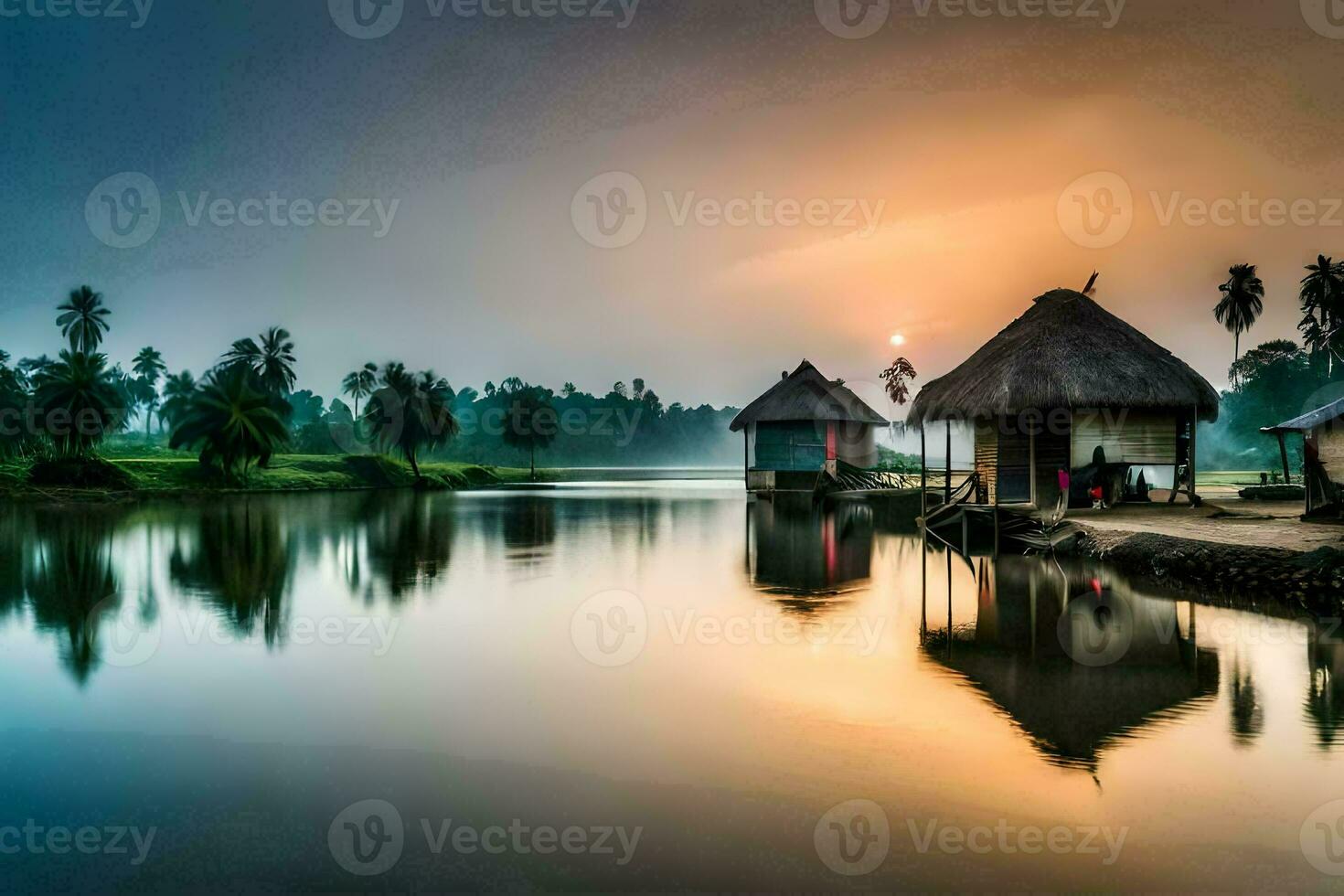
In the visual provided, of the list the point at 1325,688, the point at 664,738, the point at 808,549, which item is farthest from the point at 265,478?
the point at 1325,688

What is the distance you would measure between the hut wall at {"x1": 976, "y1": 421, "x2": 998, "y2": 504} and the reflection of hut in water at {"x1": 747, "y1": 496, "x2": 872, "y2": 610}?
11.5 ft

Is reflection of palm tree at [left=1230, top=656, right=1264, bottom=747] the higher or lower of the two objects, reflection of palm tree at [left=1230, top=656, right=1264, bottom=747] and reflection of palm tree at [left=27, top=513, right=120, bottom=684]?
the lower

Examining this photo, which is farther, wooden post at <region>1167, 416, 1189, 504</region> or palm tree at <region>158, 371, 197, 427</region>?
palm tree at <region>158, 371, 197, 427</region>

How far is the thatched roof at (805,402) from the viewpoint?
42844 mm

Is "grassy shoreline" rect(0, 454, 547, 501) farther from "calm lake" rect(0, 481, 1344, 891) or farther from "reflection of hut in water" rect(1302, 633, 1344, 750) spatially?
"reflection of hut in water" rect(1302, 633, 1344, 750)

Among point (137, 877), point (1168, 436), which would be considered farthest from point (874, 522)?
point (137, 877)

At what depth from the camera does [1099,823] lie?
505 centimetres

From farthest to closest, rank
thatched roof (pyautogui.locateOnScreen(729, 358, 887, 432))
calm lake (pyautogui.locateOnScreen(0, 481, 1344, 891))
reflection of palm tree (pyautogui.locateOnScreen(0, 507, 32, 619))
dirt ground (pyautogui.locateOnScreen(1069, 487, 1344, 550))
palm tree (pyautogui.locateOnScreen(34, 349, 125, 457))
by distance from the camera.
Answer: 1. palm tree (pyautogui.locateOnScreen(34, 349, 125, 457))
2. thatched roof (pyautogui.locateOnScreen(729, 358, 887, 432))
3. dirt ground (pyautogui.locateOnScreen(1069, 487, 1344, 550))
4. reflection of palm tree (pyautogui.locateOnScreen(0, 507, 32, 619))
5. calm lake (pyautogui.locateOnScreen(0, 481, 1344, 891))

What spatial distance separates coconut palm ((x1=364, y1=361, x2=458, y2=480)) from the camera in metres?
63.9

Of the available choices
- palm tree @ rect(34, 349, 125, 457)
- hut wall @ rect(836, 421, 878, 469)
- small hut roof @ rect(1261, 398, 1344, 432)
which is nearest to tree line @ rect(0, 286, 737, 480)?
palm tree @ rect(34, 349, 125, 457)

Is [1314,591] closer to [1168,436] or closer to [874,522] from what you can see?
[1168,436]

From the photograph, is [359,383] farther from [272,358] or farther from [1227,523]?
[1227,523]

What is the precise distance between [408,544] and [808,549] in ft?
33.9

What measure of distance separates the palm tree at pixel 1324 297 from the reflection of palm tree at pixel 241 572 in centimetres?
5617
